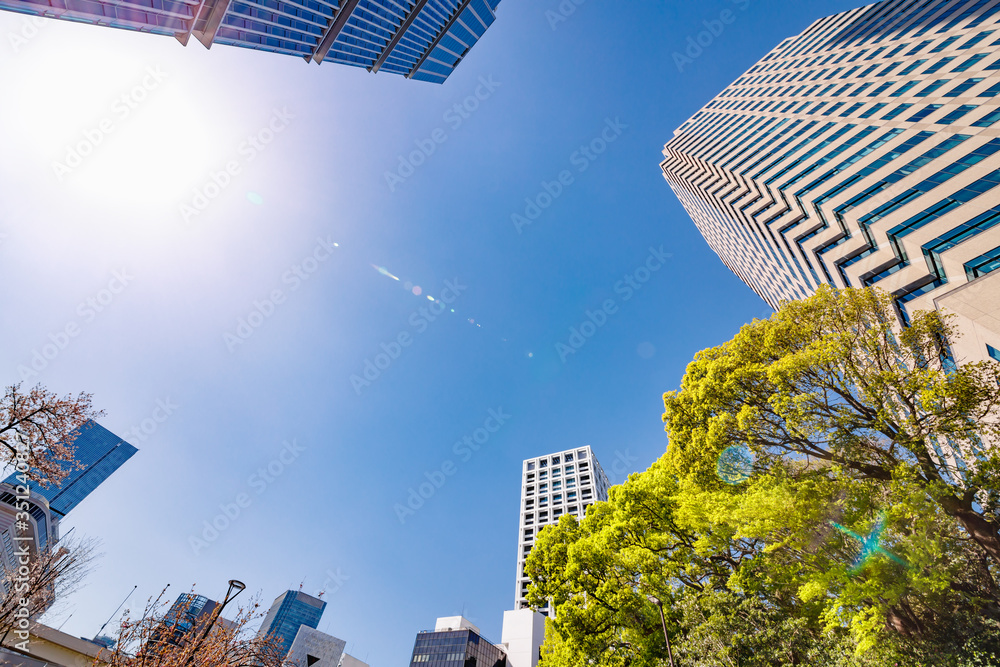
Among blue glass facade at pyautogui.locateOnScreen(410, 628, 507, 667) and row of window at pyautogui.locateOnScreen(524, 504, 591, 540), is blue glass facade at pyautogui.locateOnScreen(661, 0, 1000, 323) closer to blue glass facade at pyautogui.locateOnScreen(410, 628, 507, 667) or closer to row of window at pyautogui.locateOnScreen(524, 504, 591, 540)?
row of window at pyautogui.locateOnScreen(524, 504, 591, 540)

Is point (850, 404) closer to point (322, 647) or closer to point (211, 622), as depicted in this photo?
point (211, 622)

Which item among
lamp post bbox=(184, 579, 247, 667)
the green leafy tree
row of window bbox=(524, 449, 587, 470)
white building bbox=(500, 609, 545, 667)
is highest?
row of window bbox=(524, 449, 587, 470)

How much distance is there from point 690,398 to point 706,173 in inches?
1772

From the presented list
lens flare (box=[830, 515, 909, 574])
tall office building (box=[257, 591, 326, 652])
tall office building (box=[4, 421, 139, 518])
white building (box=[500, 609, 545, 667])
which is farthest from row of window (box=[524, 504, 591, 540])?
tall office building (box=[257, 591, 326, 652])

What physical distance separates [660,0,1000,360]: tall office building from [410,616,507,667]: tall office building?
61.8 m

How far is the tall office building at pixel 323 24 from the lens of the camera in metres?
24.8

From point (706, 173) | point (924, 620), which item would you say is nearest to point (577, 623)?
point (924, 620)

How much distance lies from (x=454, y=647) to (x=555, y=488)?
26959 millimetres

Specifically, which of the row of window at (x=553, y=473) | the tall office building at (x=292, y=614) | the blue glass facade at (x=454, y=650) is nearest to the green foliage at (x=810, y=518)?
the blue glass facade at (x=454, y=650)

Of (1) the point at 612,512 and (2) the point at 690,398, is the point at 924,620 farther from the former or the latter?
(1) the point at 612,512

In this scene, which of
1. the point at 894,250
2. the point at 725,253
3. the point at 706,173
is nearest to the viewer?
the point at 894,250

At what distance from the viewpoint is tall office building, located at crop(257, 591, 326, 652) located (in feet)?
449

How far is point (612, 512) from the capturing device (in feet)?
48.4

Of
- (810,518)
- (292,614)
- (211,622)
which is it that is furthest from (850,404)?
(292,614)
